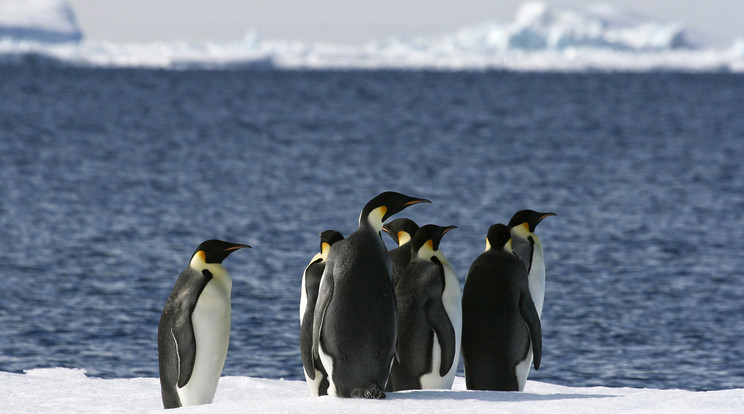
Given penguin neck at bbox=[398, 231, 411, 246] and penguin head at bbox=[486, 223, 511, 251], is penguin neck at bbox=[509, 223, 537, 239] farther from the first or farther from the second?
penguin neck at bbox=[398, 231, 411, 246]

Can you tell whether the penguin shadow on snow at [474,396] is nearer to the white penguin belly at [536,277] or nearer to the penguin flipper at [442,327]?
the penguin flipper at [442,327]

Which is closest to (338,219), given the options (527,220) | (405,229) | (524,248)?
(527,220)

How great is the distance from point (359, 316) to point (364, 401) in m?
0.38

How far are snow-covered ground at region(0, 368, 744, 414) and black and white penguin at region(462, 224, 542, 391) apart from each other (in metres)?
0.37

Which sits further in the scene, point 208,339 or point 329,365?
point 208,339

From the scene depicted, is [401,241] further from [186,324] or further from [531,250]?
[186,324]

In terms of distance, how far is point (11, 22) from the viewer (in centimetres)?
9194

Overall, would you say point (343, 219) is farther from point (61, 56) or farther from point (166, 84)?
point (61, 56)

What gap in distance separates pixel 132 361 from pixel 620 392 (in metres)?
3.75

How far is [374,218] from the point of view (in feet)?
16.5

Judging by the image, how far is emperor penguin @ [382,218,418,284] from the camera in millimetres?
5660

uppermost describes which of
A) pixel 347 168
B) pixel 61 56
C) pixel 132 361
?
pixel 61 56

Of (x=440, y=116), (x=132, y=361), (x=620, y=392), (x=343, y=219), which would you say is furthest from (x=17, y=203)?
(x=440, y=116)

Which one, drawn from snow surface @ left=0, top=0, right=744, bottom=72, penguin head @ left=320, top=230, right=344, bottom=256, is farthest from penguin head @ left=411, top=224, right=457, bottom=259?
snow surface @ left=0, top=0, right=744, bottom=72
